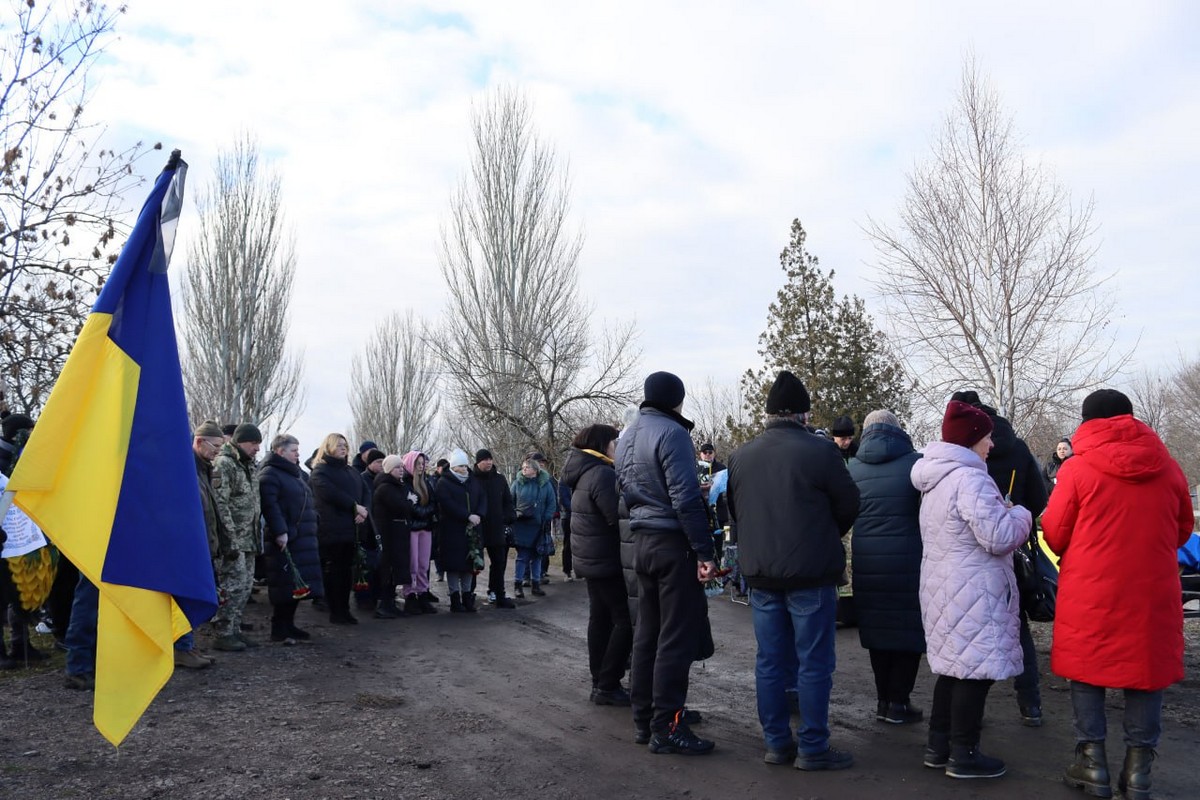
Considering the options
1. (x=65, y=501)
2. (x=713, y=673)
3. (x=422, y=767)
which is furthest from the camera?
(x=713, y=673)

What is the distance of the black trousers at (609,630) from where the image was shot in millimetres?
7168

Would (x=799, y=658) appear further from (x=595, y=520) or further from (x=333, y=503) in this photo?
(x=333, y=503)

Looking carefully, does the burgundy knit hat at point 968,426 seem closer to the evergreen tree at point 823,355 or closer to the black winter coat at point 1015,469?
the black winter coat at point 1015,469

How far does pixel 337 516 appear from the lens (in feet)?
35.9

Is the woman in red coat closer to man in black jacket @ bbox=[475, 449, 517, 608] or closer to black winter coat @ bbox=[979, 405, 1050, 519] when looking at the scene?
black winter coat @ bbox=[979, 405, 1050, 519]

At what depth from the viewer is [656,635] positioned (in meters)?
6.28

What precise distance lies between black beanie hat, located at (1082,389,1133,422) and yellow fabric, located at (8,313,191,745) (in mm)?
4741

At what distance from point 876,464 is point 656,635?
1.74m

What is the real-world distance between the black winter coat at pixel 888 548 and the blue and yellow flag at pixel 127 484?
381 centimetres

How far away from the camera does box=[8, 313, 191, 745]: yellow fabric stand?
450 cm

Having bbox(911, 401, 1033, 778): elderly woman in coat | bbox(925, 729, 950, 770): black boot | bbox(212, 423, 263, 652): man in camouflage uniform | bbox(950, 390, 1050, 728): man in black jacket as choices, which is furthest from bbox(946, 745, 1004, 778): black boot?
bbox(212, 423, 263, 652): man in camouflage uniform

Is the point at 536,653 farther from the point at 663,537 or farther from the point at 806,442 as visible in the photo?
the point at 806,442

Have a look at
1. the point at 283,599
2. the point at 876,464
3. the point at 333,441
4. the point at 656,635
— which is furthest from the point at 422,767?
the point at 333,441

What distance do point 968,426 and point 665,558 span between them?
187 cm
